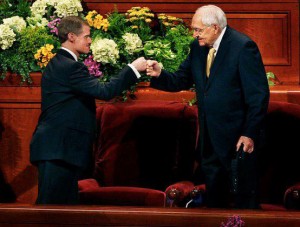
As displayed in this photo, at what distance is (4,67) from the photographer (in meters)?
4.11

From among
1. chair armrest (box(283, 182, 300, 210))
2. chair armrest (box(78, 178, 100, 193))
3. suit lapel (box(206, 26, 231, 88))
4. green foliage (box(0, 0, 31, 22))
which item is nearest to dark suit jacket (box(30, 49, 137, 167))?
chair armrest (box(78, 178, 100, 193))

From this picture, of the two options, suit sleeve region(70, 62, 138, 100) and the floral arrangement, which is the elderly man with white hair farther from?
the floral arrangement

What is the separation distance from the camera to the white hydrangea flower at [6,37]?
13.5 ft

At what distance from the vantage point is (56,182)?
128 inches

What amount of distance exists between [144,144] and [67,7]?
1039mm

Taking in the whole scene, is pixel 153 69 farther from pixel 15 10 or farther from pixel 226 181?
pixel 15 10

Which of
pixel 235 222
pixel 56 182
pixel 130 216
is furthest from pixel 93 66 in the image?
pixel 235 222

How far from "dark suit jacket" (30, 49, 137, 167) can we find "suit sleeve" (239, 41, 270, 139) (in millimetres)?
656

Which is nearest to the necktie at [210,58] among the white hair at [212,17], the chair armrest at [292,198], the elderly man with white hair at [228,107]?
the elderly man with white hair at [228,107]

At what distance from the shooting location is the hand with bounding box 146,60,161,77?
3387 mm

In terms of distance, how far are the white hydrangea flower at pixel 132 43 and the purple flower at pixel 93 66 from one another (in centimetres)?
21

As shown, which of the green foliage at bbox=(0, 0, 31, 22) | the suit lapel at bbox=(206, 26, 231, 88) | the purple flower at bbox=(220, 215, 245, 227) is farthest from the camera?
the green foliage at bbox=(0, 0, 31, 22)

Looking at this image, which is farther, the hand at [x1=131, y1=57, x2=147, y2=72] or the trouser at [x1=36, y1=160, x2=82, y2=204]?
the hand at [x1=131, y1=57, x2=147, y2=72]

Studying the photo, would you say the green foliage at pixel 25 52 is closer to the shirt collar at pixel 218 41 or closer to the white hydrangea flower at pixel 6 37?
the white hydrangea flower at pixel 6 37
